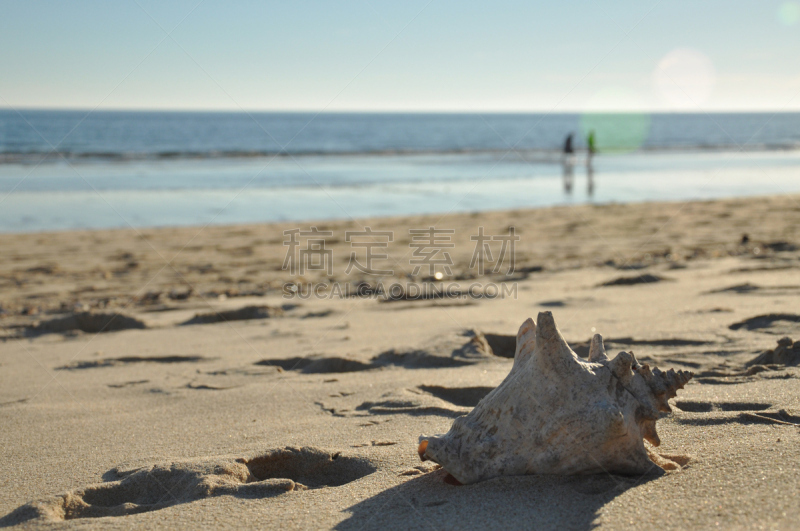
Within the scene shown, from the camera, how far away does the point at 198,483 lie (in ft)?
6.52

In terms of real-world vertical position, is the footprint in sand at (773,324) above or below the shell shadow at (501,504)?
above

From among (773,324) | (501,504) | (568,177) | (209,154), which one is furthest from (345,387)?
(209,154)

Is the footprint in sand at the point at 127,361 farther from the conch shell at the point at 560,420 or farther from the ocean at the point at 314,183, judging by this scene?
the ocean at the point at 314,183

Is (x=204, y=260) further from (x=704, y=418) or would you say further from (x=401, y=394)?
(x=704, y=418)

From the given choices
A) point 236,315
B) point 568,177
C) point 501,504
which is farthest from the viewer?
point 568,177

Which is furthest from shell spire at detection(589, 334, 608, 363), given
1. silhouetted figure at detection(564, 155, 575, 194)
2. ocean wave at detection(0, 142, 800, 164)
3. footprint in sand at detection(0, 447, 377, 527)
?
ocean wave at detection(0, 142, 800, 164)

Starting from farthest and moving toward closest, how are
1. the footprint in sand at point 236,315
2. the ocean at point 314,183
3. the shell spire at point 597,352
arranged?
the ocean at point 314,183 → the footprint in sand at point 236,315 → the shell spire at point 597,352

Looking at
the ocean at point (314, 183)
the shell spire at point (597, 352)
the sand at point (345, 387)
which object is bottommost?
the sand at point (345, 387)

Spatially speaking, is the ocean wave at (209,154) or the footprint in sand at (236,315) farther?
the ocean wave at (209,154)

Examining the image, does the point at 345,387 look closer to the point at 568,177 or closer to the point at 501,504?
→ the point at 501,504

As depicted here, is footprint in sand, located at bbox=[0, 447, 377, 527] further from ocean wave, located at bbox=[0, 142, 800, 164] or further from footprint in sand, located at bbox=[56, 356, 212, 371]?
ocean wave, located at bbox=[0, 142, 800, 164]

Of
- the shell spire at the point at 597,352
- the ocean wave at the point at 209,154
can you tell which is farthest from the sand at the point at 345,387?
the ocean wave at the point at 209,154

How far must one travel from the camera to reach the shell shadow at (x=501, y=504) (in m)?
1.67

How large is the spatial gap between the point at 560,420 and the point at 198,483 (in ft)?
3.77
